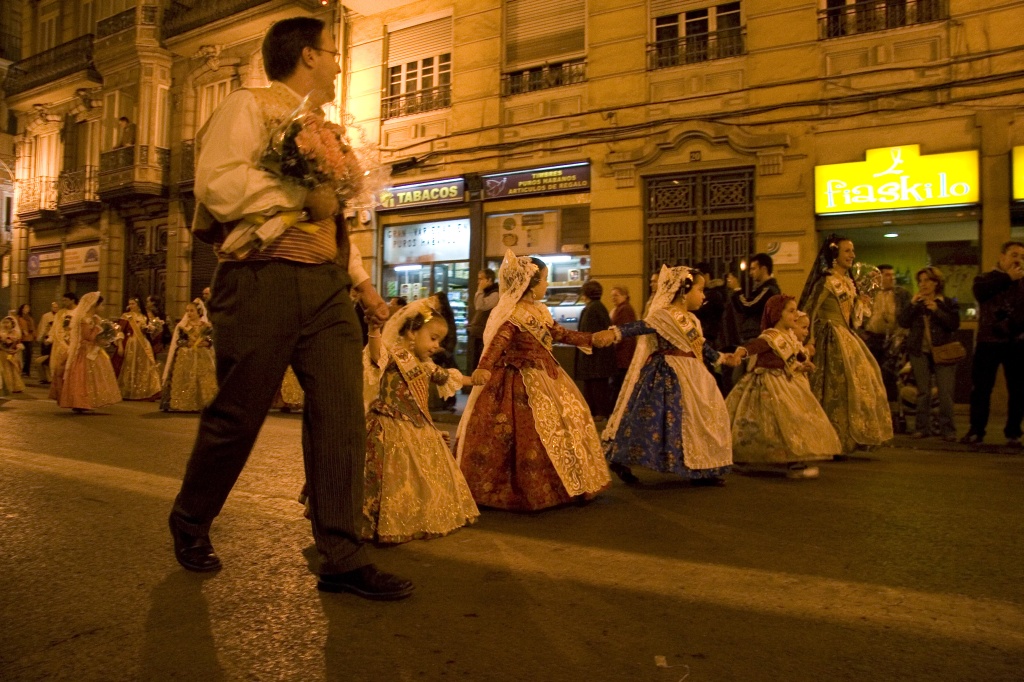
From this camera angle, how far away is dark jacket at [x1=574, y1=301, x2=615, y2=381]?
10.3 metres

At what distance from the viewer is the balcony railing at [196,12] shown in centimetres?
2039

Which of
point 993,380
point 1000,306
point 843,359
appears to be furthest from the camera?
point 993,380

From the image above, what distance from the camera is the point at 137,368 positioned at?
563 inches

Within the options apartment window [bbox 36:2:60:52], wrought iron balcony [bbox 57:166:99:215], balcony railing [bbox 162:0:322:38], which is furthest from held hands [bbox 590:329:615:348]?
apartment window [bbox 36:2:60:52]

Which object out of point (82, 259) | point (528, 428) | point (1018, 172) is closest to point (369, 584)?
point (528, 428)

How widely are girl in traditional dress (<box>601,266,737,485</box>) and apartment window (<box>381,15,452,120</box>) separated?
37.2ft

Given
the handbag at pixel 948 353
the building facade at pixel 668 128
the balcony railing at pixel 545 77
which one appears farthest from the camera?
the balcony railing at pixel 545 77

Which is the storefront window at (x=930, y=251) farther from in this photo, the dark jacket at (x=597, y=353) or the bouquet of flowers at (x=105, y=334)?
the bouquet of flowers at (x=105, y=334)

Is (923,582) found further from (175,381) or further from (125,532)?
(175,381)

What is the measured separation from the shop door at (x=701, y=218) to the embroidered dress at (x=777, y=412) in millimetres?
6464

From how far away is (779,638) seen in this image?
2.64m

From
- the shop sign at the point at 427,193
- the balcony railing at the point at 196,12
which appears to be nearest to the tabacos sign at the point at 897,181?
the shop sign at the point at 427,193

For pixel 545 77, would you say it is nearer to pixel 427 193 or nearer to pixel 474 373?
pixel 427 193

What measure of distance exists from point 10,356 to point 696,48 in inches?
531
